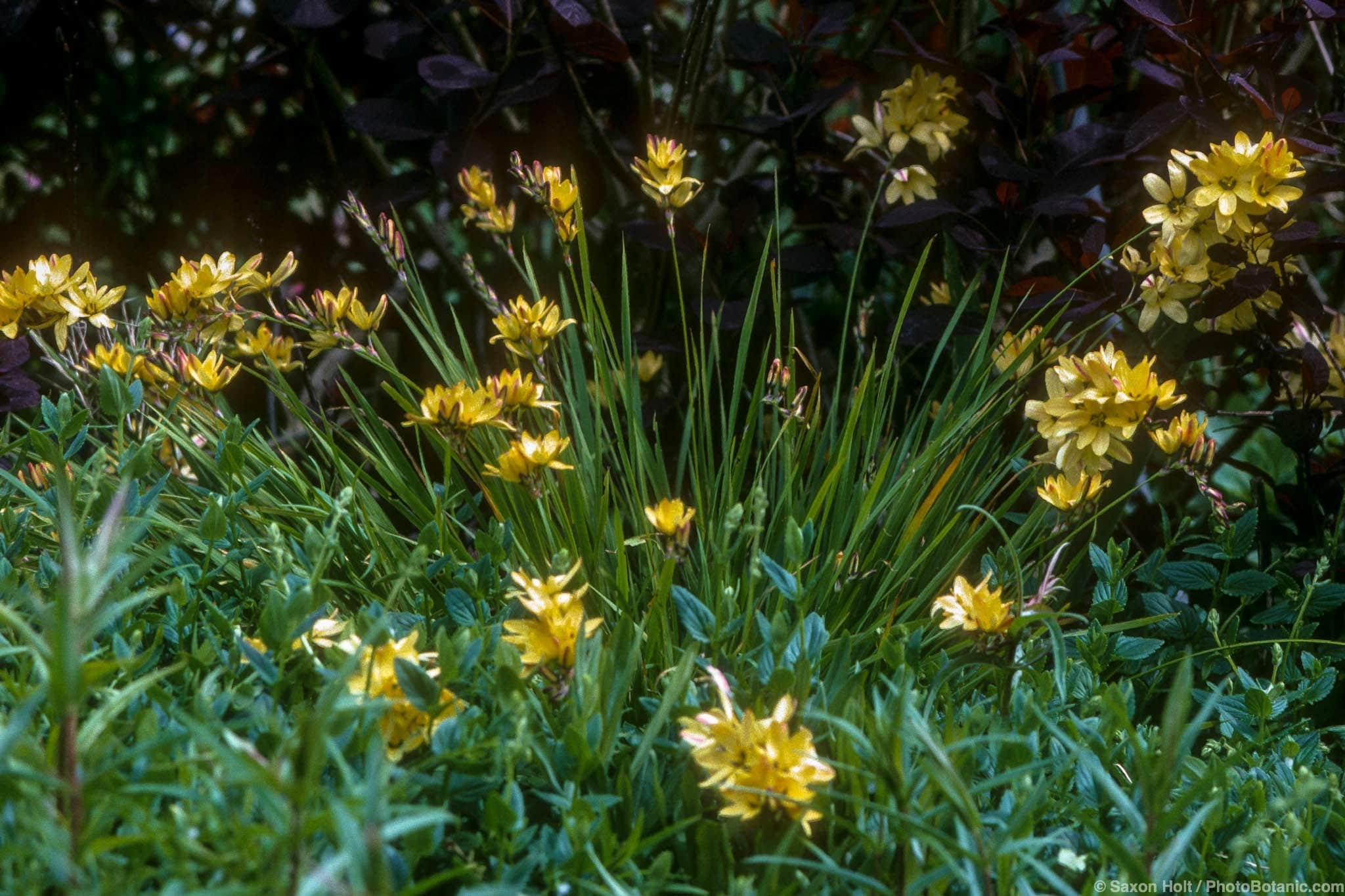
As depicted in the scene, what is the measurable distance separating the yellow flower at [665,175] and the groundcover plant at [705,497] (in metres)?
0.03

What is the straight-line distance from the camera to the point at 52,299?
4.74 ft

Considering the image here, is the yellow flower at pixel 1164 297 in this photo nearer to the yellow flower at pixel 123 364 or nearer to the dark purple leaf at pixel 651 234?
the dark purple leaf at pixel 651 234

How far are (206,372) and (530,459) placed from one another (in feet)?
2.00

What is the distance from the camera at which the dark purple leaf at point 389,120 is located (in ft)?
6.49

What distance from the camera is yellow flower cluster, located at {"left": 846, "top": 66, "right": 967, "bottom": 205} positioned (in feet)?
6.25

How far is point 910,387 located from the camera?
2.28 metres

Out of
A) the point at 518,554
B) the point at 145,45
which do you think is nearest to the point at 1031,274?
the point at 518,554

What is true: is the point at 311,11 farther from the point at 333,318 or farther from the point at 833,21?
the point at 833,21

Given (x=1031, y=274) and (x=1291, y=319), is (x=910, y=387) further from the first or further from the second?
(x=1291, y=319)

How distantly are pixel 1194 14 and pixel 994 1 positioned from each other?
328mm

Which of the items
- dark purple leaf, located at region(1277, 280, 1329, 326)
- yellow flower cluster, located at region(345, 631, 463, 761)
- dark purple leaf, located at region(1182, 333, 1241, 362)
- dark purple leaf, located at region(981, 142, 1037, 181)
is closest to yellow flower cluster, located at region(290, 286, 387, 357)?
yellow flower cluster, located at region(345, 631, 463, 761)

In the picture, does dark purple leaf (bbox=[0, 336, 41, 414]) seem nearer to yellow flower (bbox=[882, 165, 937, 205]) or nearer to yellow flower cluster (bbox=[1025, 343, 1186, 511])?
yellow flower (bbox=[882, 165, 937, 205])

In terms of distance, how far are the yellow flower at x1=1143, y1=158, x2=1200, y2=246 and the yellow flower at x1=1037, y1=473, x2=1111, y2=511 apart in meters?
0.40

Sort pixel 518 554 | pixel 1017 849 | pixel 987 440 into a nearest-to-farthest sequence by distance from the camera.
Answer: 1. pixel 1017 849
2. pixel 518 554
3. pixel 987 440
